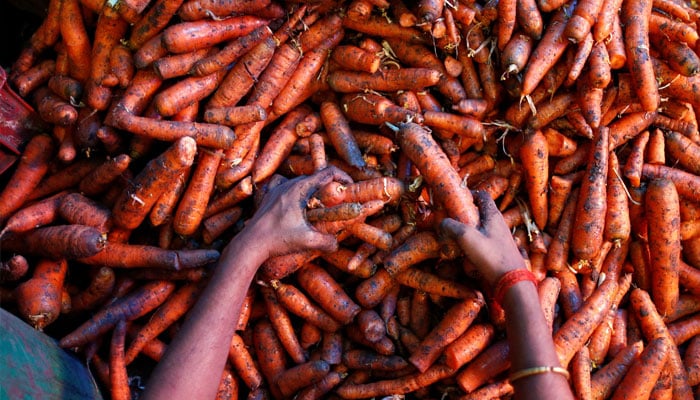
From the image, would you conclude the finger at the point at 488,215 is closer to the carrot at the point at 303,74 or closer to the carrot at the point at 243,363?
the carrot at the point at 303,74

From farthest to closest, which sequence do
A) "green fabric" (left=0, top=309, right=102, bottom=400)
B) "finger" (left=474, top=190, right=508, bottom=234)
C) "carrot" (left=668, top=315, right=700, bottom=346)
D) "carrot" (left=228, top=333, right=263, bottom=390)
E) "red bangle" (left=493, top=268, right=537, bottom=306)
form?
"carrot" (left=668, top=315, right=700, bottom=346) → "carrot" (left=228, top=333, right=263, bottom=390) → "finger" (left=474, top=190, right=508, bottom=234) → "red bangle" (left=493, top=268, right=537, bottom=306) → "green fabric" (left=0, top=309, right=102, bottom=400)

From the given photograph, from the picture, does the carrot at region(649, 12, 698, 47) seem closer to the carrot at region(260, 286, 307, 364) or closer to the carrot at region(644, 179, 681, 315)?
the carrot at region(644, 179, 681, 315)

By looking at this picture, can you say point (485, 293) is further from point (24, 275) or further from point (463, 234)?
point (24, 275)

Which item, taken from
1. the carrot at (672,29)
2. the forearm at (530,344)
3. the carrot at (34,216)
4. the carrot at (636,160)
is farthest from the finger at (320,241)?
the carrot at (672,29)

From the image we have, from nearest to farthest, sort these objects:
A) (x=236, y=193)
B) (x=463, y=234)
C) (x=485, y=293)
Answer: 1. (x=463, y=234)
2. (x=485, y=293)
3. (x=236, y=193)

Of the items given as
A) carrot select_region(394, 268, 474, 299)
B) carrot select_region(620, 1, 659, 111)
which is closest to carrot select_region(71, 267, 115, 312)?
carrot select_region(394, 268, 474, 299)

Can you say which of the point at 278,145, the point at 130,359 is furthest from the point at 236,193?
the point at 130,359
